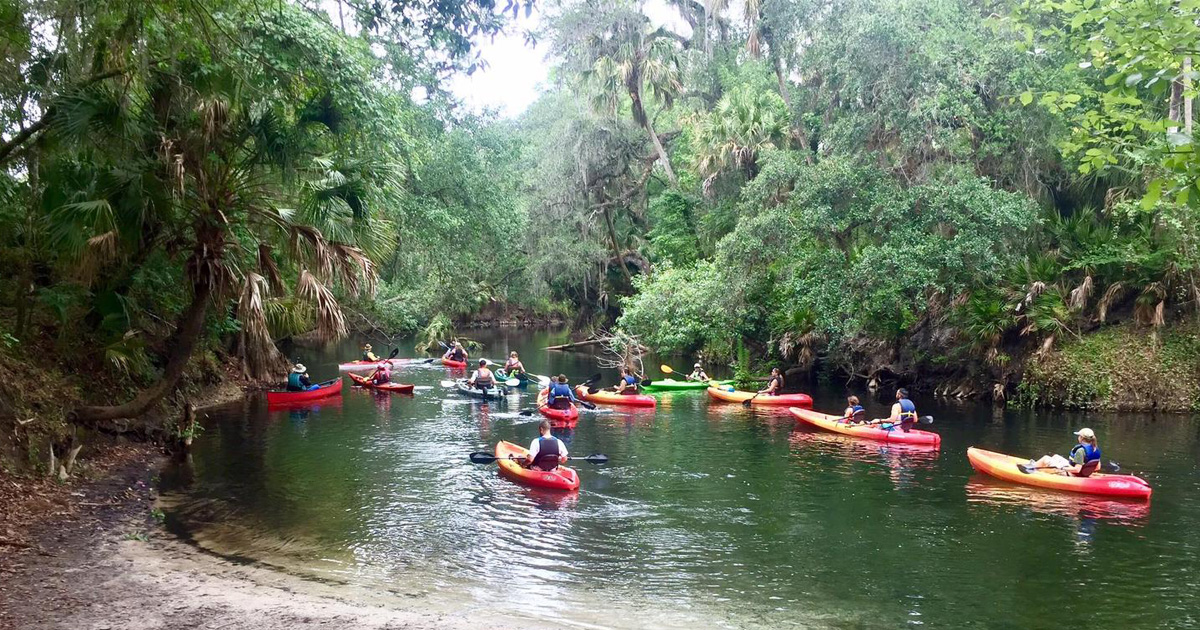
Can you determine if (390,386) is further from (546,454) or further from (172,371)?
(172,371)

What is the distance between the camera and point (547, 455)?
14086mm

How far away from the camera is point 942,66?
2242 centimetres

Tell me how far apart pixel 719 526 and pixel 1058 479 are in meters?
6.09

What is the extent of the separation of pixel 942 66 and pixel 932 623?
17.6 meters

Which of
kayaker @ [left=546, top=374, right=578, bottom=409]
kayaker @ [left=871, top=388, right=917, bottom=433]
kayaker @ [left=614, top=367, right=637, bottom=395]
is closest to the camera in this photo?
kayaker @ [left=871, top=388, right=917, bottom=433]

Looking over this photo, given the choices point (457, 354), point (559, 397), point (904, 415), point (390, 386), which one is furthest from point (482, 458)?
point (457, 354)

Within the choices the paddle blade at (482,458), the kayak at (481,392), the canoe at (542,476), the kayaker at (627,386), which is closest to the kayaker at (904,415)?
the canoe at (542,476)

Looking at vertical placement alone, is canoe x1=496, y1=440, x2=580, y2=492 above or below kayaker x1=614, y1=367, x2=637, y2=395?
below

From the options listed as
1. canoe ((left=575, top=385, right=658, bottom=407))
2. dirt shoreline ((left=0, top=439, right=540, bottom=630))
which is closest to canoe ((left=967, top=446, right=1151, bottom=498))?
canoe ((left=575, top=385, right=658, bottom=407))

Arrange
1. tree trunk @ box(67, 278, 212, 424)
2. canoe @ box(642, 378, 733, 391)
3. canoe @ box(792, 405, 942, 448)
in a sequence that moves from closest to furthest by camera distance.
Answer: tree trunk @ box(67, 278, 212, 424)
canoe @ box(792, 405, 942, 448)
canoe @ box(642, 378, 733, 391)

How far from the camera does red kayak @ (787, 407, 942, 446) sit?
1767cm

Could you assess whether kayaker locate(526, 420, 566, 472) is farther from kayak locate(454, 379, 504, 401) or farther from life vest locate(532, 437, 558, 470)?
kayak locate(454, 379, 504, 401)

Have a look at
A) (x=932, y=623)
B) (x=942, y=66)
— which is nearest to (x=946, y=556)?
(x=932, y=623)

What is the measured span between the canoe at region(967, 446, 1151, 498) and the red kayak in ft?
6.69
